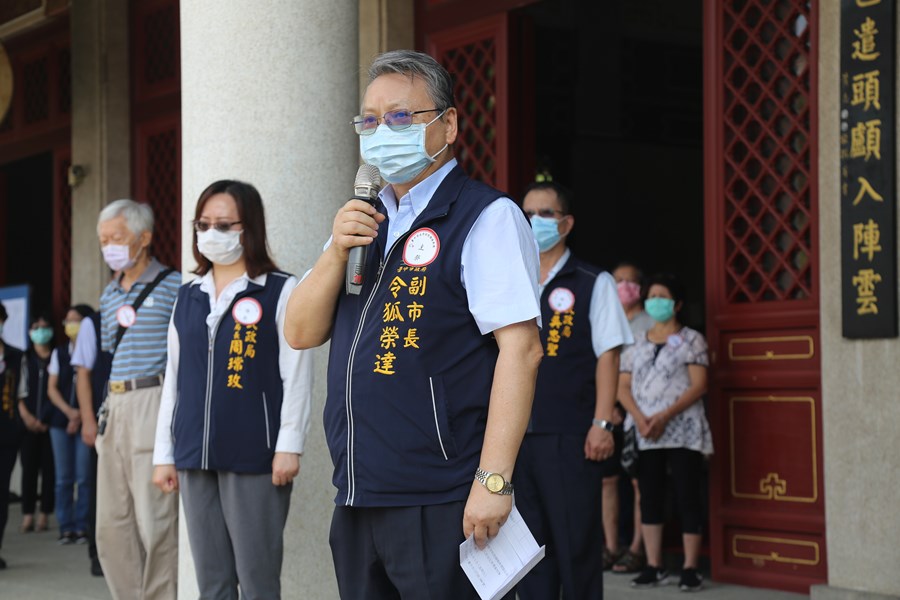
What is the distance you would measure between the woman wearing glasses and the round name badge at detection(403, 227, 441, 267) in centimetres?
170

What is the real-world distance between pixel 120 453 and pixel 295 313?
2.64 meters

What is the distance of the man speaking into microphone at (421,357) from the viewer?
9.62 feet

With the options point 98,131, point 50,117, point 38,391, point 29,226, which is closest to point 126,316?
point 38,391

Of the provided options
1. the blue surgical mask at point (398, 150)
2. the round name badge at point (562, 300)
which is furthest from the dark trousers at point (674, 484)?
the blue surgical mask at point (398, 150)

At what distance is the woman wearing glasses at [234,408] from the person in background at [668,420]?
3077mm

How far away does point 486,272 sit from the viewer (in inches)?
117

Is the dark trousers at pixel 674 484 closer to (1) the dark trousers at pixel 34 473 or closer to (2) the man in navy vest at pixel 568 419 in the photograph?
(2) the man in navy vest at pixel 568 419

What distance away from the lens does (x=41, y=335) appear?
1105cm

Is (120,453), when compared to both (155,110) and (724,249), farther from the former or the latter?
(155,110)

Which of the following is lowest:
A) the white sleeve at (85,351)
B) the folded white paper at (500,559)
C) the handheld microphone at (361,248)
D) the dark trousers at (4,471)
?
the dark trousers at (4,471)

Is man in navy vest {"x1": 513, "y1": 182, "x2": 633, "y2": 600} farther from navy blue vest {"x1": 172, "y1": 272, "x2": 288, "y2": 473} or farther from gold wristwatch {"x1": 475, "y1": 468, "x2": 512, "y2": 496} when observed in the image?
gold wristwatch {"x1": 475, "y1": 468, "x2": 512, "y2": 496}

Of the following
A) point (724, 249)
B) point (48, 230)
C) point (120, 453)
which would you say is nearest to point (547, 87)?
point (48, 230)

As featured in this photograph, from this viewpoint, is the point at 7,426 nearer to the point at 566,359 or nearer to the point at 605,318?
the point at 566,359

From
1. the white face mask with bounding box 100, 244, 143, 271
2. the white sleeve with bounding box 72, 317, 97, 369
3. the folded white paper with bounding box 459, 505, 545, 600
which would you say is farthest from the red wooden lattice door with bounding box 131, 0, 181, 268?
the folded white paper with bounding box 459, 505, 545, 600
